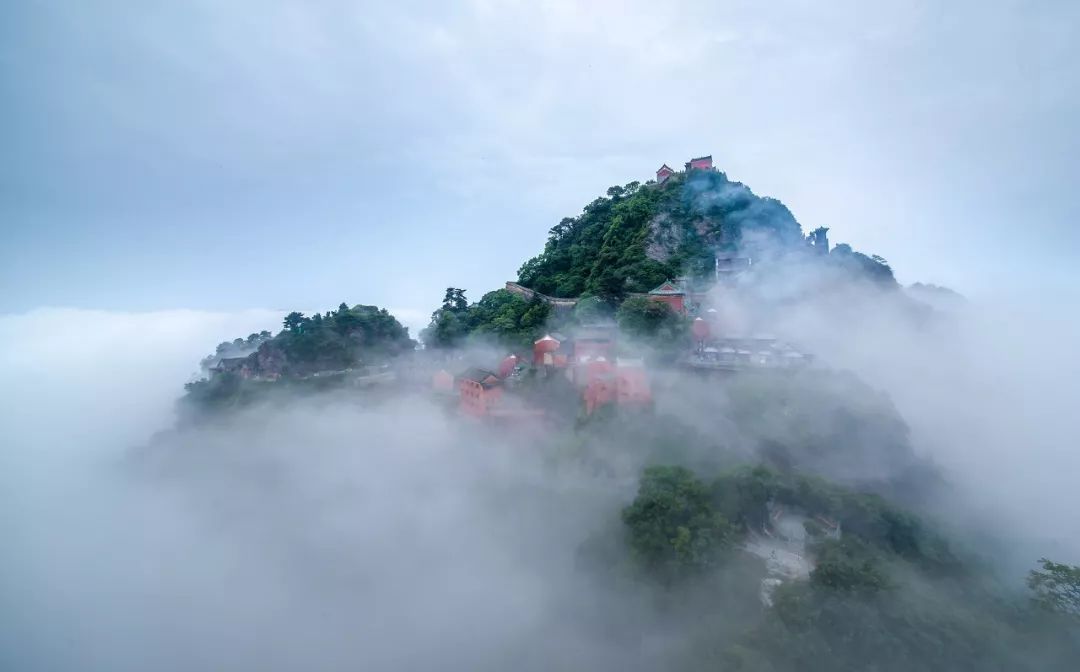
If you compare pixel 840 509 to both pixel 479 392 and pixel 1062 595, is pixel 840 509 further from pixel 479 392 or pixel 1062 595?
pixel 479 392

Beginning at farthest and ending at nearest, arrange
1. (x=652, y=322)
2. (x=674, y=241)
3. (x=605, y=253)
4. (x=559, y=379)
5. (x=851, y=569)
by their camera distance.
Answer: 1. (x=605, y=253)
2. (x=674, y=241)
3. (x=652, y=322)
4. (x=559, y=379)
5. (x=851, y=569)

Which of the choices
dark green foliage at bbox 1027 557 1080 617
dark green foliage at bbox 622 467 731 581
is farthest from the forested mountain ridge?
dark green foliage at bbox 1027 557 1080 617

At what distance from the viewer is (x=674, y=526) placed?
966cm

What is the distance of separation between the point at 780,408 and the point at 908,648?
6.32 metres

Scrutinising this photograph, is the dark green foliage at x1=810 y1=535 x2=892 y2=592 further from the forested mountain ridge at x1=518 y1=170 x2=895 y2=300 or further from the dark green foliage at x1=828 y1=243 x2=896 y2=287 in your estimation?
the dark green foliage at x1=828 y1=243 x2=896 y2=287

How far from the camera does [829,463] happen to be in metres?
11.4

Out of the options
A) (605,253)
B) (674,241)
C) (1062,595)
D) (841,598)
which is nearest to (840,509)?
(841,598)

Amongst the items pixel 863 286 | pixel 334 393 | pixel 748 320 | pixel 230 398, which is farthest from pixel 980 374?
pixel 230 398

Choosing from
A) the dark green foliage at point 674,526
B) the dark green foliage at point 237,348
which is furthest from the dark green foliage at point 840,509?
the dark green foliage at point 237,348

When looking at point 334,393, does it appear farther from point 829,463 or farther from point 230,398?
point 829,463

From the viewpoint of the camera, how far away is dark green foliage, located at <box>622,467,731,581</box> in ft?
30.3

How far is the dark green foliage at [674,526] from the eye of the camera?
9242 mm

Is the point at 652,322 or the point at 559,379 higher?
the point at 652,322

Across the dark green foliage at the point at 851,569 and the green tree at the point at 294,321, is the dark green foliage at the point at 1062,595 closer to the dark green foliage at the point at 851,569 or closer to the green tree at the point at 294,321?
the dark green foliage at the point at 851,569
